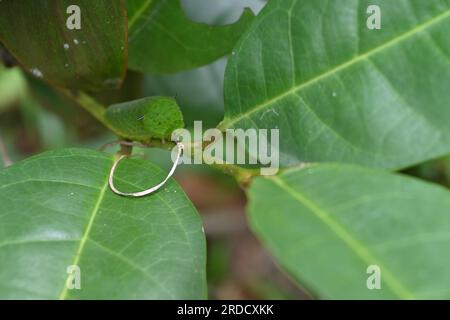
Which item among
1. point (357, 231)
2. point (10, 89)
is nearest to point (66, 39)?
point (357, 231)

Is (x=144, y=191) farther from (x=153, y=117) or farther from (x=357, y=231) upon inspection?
(x=357, y=231)

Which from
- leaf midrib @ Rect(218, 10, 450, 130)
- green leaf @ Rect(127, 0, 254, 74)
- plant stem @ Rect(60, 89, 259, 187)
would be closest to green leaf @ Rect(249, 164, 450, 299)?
plant stem @ Rect(60, 89, 259, 187)

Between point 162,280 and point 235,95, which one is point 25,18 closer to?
point 235,95

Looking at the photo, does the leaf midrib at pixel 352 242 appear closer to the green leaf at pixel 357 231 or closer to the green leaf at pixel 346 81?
the green leaf at pixel 357 231
